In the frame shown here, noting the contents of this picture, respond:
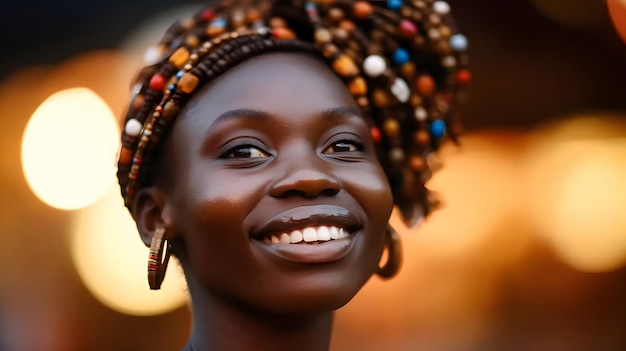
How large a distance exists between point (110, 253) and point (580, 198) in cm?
257

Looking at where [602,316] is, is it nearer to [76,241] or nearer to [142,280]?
[142,280]

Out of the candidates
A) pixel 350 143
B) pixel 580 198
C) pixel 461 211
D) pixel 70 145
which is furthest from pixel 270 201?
pixel 580 198

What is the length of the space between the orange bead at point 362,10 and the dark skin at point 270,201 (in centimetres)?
14

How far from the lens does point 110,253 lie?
4035 mm

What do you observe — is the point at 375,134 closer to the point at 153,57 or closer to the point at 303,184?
the point at 303,184

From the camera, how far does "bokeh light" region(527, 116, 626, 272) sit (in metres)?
4.00

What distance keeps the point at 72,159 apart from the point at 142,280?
802 mm

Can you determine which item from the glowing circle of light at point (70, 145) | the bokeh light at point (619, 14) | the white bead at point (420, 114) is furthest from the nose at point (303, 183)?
the bokeh light at point (619, 14)

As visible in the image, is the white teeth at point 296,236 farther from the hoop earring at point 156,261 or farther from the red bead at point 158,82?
the red bead at point 158,82

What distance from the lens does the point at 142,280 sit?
13.3 ft

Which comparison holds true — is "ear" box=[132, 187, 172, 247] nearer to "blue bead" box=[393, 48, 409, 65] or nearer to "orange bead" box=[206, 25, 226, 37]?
"orange bead" box=[206, 25, 226, 37]

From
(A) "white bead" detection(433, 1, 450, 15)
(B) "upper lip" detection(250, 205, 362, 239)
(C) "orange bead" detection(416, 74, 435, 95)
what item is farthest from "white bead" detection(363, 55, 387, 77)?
(B) "upper lip" detection(250, 205, 362, 239)

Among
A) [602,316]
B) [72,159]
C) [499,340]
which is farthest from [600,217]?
[72,159]

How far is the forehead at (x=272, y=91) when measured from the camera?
54.6 inches
